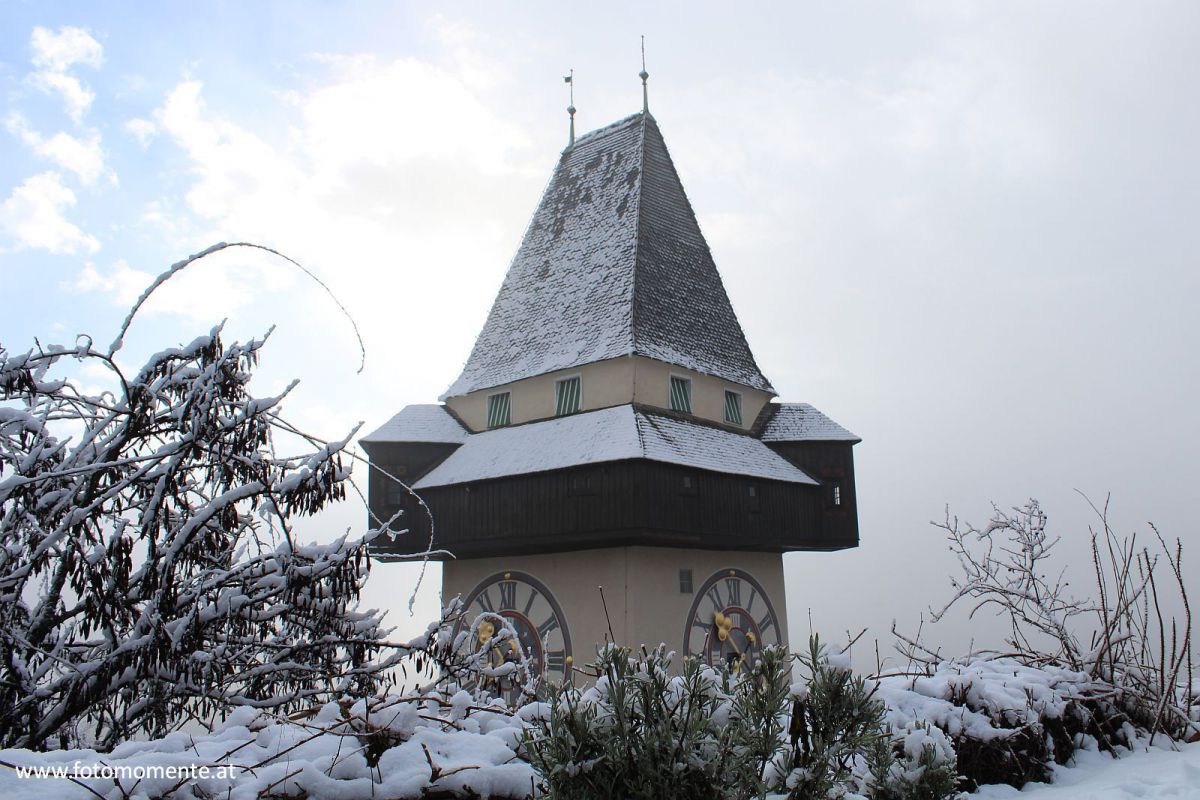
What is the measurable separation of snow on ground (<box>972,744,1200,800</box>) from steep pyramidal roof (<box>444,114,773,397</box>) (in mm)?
11007

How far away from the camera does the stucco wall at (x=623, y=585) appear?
1428 cm

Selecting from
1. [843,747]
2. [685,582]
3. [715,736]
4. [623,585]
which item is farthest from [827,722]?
[685,582]

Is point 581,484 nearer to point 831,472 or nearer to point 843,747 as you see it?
point 831,472

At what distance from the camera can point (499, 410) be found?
1720 centimetres

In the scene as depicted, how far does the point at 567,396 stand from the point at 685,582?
366 cm

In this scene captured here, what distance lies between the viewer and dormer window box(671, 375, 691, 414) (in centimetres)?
1614

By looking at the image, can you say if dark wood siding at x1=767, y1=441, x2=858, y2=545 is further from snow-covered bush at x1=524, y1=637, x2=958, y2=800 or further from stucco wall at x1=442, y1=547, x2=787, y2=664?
snow-covered bush at x1=524, y1=637, x2=958, y2=800

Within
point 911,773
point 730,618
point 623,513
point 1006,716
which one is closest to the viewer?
point 911,773

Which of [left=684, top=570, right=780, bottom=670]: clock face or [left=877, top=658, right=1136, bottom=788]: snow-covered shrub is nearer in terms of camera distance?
[left=877, top=658, right=1136, bottom=788]: snow-covered shrub

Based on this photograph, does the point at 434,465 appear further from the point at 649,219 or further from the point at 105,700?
the point at 105,700

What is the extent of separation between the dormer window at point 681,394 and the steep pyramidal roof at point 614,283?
0.34 m

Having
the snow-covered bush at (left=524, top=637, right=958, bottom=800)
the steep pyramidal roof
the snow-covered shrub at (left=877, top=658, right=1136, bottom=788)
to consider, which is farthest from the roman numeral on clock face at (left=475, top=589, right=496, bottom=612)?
the snow-covered bush at (left=524, top=637, right=958, bottom=800)

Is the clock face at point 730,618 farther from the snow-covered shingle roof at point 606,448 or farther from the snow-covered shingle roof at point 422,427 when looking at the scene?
the snow-covered shingle roof at point 422,427

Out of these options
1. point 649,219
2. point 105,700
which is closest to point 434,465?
point 649,219
